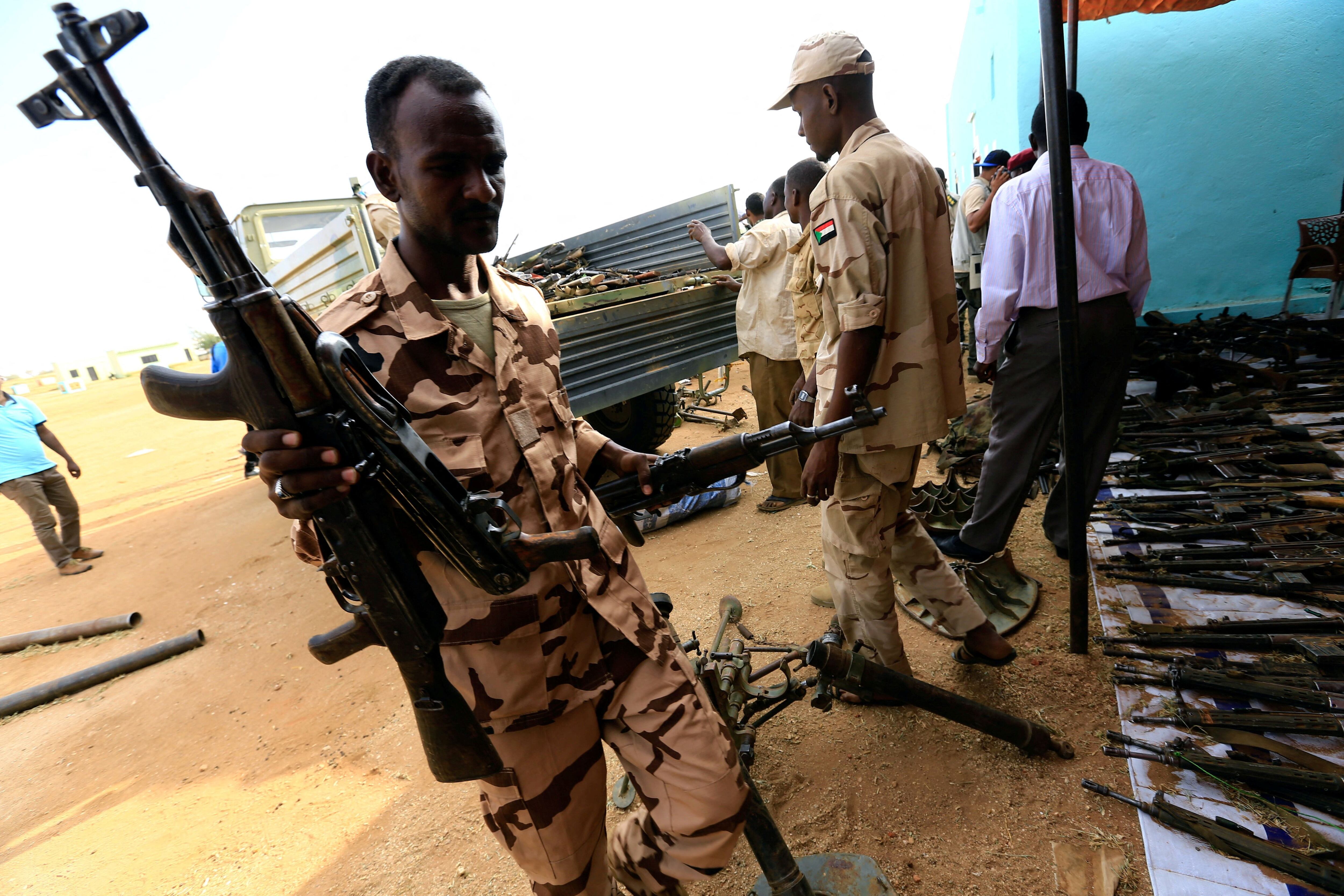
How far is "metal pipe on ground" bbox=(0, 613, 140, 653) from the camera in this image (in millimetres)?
4520

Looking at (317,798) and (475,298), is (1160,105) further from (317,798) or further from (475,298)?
(317,798)

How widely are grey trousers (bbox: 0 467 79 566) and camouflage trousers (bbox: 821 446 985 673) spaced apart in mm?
7257

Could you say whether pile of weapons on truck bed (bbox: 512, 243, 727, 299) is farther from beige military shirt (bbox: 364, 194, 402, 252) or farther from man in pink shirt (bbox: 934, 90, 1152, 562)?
man in pink shirt (bbox: 934, 90, 1152, 562)

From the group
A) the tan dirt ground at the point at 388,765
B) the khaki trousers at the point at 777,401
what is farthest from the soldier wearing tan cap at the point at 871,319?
the khaki trousers at the point at 777,401

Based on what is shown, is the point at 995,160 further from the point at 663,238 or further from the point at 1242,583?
the point at 1242,583

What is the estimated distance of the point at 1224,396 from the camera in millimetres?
4535

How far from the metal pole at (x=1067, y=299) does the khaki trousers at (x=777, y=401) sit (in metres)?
1.90

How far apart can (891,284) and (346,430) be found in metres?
1.63

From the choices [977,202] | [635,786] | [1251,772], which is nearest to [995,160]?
[977,202]

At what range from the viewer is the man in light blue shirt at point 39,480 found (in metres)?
5.71

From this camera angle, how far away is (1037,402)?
265 centimetres

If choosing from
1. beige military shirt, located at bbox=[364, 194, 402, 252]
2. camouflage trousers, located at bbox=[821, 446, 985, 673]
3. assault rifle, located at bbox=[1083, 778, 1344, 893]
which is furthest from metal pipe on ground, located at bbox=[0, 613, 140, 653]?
assault rifle, located at bbox=[1083, 778, 1344, 893]

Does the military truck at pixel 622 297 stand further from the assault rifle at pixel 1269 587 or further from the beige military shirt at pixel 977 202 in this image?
the assault rifle at pixel 1269 587

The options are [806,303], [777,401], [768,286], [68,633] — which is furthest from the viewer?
[68,633]
